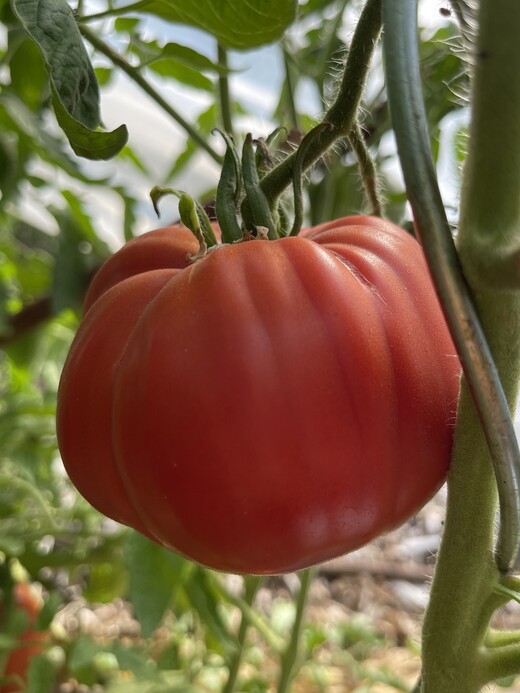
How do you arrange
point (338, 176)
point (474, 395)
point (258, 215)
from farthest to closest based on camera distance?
point (338, 176) → point (258, 215) → point (474, 395)

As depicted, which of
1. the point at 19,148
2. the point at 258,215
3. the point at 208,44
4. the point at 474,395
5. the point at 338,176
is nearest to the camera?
the point at 474,395

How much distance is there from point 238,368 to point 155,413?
0.04 m

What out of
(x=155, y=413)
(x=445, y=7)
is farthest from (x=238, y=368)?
(x=445, y=7)

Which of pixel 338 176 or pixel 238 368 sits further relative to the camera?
pixel 338 176

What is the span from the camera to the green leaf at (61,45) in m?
0.36

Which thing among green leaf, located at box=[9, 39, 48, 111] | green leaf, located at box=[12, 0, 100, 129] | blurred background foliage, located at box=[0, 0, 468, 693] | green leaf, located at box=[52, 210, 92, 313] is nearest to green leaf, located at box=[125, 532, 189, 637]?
blurred background foliage, located at box=[0, 0, 468, 693]

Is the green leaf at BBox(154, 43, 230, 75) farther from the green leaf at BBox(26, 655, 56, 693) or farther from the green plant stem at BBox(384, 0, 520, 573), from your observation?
the green leaf at BBox(26, 655, 56, 693)

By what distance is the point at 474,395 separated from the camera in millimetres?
255

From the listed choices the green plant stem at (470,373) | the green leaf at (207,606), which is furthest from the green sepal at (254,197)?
the green leaf at (207,606)

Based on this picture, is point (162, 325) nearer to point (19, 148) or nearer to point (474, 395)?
point (474, 395)

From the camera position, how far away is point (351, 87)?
33 centimetres

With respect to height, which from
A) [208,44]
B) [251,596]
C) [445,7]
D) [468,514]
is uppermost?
[445,7]

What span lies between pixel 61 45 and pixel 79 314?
2.01 ft

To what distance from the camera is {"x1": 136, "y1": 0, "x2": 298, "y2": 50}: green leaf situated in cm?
43
